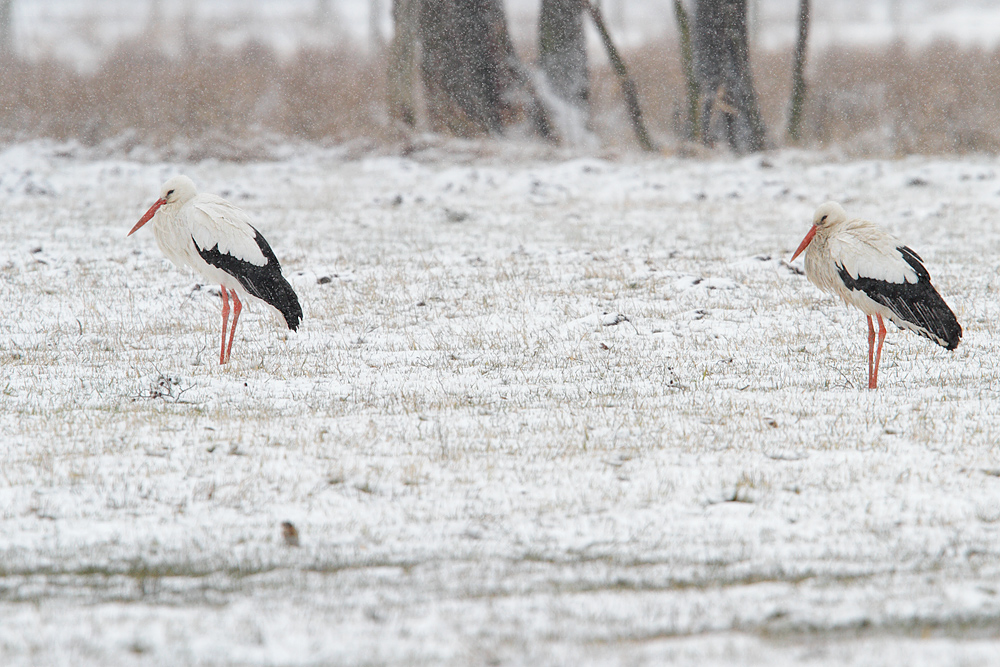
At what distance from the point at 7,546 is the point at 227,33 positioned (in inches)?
1307

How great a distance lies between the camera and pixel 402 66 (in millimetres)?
26391

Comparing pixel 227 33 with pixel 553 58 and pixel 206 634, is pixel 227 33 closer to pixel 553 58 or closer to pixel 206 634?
pixel 553 58

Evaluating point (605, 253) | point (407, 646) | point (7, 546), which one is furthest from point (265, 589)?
point (605, 253)

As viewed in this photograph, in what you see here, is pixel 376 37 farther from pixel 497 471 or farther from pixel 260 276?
pixel 497 471

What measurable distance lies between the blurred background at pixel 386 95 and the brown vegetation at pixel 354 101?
4 centimetres

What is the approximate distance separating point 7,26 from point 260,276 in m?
32.2

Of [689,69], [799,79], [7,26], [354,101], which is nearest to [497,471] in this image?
[689,69]

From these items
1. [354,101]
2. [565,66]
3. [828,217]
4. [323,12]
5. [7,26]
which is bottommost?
[828,217]

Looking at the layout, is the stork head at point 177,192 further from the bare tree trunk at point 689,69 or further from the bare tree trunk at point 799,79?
the bare tree trunk at point 799,79

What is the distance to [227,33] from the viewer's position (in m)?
34.8

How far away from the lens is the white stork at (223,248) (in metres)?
8.12

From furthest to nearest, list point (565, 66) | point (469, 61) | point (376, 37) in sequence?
point (376, 37)
point (469, 61)
point (565, 66)

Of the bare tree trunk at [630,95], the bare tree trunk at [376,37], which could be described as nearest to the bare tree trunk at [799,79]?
the bare tree trunk at [630,95]

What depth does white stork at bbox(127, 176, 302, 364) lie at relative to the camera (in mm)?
8117
